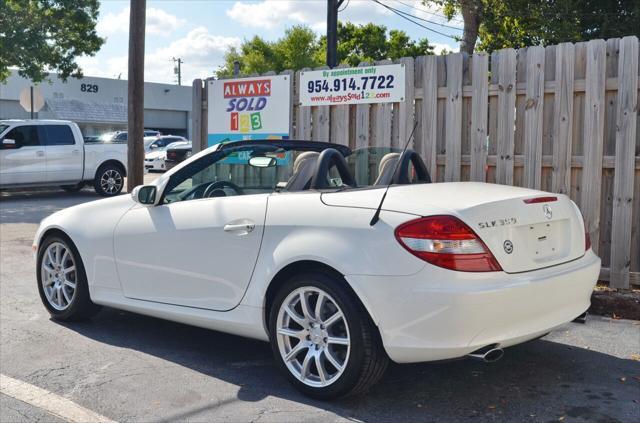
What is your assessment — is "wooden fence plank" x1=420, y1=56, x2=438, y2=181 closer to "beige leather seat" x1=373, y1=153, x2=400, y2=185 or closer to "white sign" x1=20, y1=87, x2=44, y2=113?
"beige leather seat" x1=373, y1=153, x2=400, y2=185

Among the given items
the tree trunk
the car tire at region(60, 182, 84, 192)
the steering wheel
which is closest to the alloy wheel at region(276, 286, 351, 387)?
the steering wheel

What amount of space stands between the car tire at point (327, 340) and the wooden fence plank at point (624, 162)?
3574mm

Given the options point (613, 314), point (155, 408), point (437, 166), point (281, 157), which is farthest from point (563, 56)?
point (155, 408)

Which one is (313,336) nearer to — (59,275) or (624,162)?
(59,275)

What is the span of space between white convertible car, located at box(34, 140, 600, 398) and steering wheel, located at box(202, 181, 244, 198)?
0.01 meters

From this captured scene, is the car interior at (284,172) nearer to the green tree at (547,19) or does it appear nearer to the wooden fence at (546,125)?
the wooden fence at (546,125)

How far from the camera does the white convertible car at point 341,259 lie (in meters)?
3.79

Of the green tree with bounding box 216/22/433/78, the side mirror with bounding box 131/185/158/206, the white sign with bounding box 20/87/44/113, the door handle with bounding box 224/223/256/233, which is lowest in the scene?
the door handle with bounding box 224/223/256/233

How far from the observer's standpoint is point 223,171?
550 cm

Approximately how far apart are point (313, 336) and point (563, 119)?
393 centimetres

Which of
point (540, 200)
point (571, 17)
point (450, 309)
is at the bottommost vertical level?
point (450, 309)

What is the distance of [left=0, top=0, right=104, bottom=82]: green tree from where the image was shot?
2123 centimetres

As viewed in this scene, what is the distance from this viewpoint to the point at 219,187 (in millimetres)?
5285

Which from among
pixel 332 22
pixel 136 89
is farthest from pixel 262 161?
pixel 332 22
